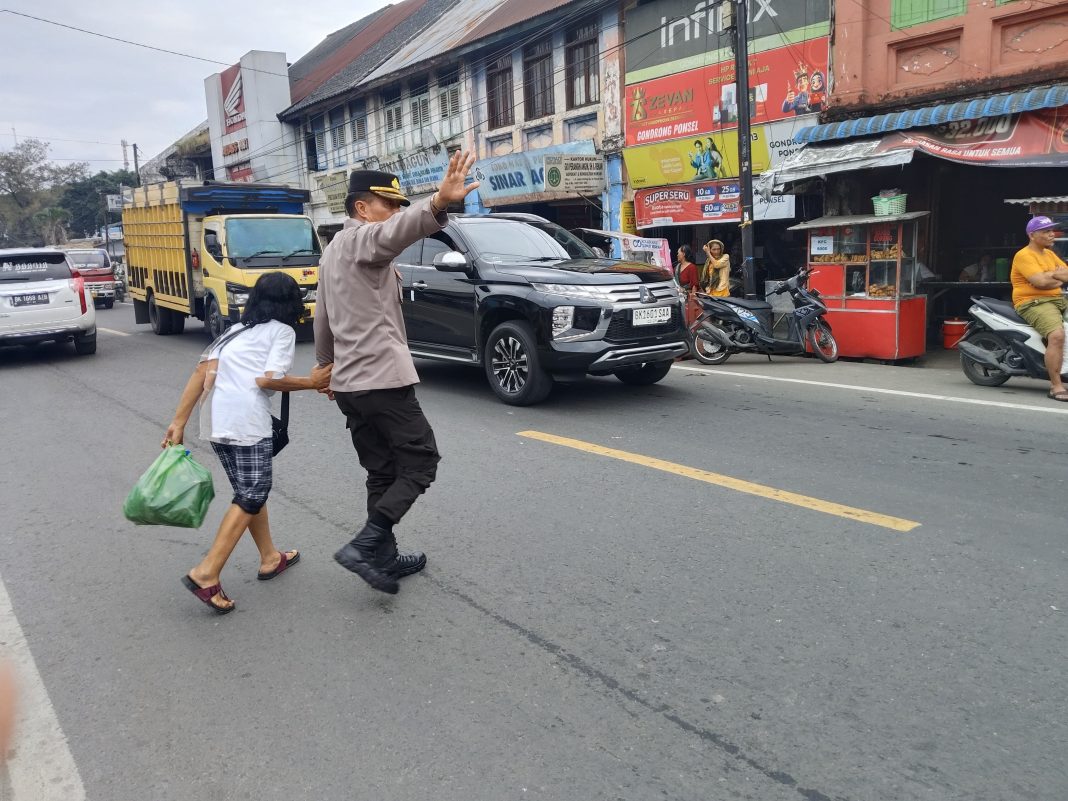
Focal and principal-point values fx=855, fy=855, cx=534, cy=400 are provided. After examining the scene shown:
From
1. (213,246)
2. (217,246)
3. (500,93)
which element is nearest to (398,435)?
(217,246)

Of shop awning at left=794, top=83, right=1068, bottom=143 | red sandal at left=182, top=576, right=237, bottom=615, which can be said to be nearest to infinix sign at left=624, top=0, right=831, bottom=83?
shop awning at left=794, top=83, right=1068, bottom=143

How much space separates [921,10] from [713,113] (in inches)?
159

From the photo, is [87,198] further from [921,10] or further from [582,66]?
[921,10]

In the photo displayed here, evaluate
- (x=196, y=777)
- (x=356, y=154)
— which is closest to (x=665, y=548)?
(x=196, y=777)

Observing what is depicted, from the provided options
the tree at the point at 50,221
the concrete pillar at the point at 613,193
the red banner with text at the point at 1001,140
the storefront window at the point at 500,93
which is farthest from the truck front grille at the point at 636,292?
the tree at the point at 50,221

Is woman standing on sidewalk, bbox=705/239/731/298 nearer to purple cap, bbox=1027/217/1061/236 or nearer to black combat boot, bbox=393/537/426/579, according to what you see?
purple cap, bbox=1027/217/1061/236

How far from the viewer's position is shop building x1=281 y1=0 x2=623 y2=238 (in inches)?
724

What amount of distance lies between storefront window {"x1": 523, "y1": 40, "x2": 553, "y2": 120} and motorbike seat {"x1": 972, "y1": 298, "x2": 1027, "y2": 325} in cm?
1330

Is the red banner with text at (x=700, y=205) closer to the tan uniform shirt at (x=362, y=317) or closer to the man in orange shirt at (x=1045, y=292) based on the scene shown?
the man in orange shirt at (x=1045, y=292)

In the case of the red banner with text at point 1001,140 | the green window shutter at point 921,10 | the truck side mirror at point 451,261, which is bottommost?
the truck side mirror at point 451,261

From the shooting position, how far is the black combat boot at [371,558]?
12.3 ft

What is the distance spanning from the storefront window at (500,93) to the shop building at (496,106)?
3 cm

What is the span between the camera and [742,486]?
5375 millimetres

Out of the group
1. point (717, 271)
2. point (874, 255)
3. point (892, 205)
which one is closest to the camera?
point (892, 205)
